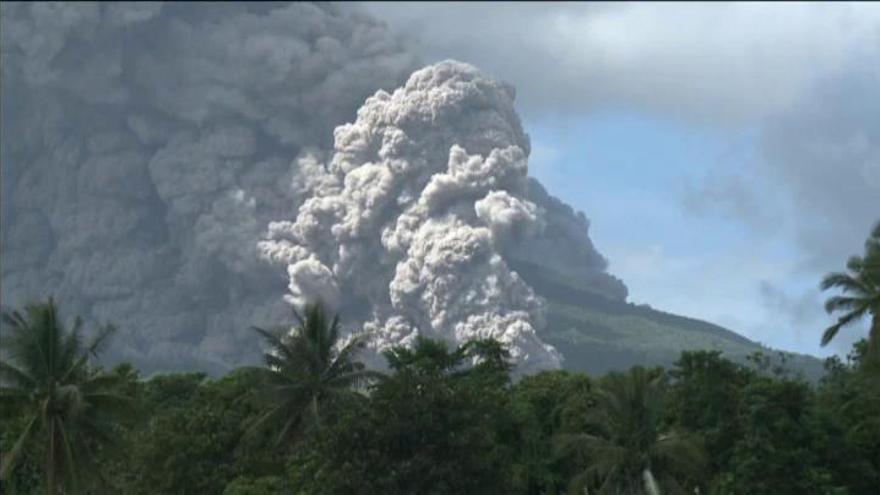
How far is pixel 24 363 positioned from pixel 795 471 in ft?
110

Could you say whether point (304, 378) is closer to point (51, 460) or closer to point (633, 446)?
point (51, 460)

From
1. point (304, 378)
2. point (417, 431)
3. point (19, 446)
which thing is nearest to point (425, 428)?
point (417, 431)

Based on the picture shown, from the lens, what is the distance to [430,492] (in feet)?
233

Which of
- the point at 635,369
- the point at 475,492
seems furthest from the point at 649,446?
the point at 475,492

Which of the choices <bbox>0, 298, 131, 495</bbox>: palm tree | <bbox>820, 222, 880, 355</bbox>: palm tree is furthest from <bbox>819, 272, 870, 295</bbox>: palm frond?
<bbox>0, 298, 131, 495</bbox>: palm tree

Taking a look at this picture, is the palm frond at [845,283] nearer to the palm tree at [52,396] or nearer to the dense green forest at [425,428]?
the dense green forest at [425,428]

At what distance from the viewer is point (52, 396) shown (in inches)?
2832

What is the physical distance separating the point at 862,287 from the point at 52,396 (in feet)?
131

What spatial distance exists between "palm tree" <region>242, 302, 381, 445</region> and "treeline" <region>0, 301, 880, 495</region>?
0.09m

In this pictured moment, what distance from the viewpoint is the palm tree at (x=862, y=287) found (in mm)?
84500

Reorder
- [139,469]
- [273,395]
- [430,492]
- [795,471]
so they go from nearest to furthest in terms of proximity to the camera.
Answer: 1. [430,492]
2. [795,471]
3. [273,395]
4. [139,469]

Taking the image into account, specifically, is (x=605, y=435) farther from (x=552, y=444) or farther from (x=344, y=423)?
(x=344, y=423)

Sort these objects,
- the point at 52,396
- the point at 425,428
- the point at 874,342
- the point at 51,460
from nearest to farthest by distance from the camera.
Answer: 1. the point at 52,396
2. the point at 51,460
3. the point at 425,428
4. the point at 874,342

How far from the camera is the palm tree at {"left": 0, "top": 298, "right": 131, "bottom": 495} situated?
236 ft
